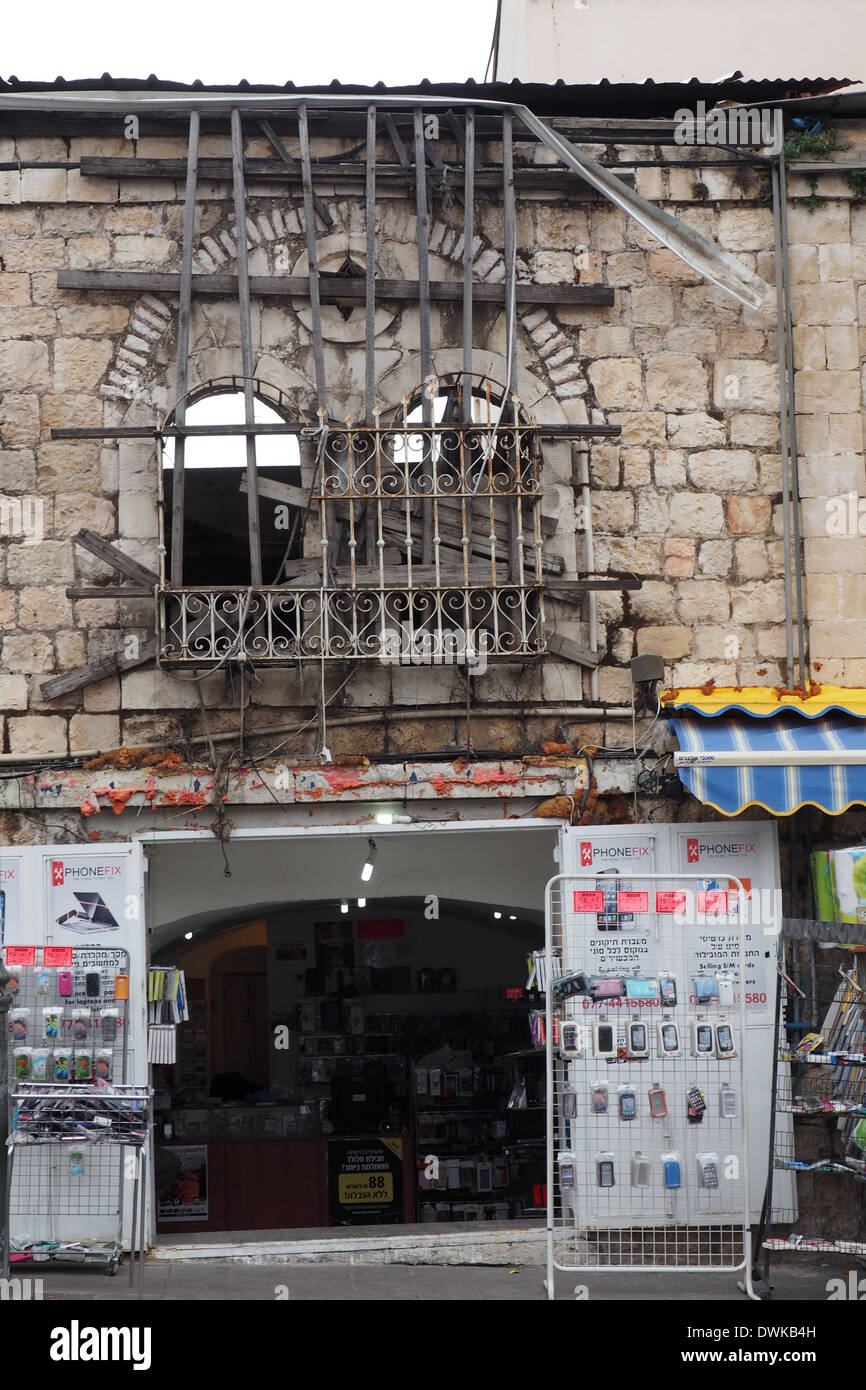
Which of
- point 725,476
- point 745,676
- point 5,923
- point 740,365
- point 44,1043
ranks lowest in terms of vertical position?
point 44,1043

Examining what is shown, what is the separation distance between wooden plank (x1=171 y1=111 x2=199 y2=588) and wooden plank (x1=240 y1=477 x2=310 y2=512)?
46 cm

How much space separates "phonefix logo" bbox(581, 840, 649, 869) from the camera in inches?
307

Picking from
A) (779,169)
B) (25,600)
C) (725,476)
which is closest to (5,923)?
(25,600)

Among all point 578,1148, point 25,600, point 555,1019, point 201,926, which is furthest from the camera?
point 201,926

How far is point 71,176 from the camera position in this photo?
814 cm

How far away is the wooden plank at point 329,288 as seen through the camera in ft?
26.2

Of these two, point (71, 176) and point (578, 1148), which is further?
A: point (71, 176)

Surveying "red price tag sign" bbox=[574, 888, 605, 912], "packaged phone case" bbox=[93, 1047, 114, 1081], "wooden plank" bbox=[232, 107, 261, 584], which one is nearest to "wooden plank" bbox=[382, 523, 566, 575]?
"wooden plank" bbox=[232, 107, 261, 584]

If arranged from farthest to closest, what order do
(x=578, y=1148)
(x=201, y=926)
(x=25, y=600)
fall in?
(x=201, y=926)
(x=25, y=600)
(x=578, y=1148)

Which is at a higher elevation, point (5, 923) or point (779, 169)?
point (779, 169)

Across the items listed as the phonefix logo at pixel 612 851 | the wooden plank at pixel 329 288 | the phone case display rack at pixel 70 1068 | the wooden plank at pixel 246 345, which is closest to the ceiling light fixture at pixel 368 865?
the phonefix logo at pixel 612 851

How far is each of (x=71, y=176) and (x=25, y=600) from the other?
252 cm

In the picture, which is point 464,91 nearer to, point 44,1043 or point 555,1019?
point 555,1019

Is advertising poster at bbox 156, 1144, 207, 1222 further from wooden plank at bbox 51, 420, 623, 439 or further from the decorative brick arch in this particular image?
the decorative brick arch
